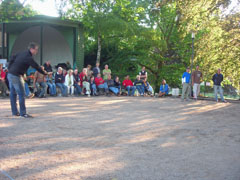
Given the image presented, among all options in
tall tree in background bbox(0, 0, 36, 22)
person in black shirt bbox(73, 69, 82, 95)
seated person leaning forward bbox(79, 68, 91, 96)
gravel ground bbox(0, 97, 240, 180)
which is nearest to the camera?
gravel ground bbox(0, 97, 240, 180)

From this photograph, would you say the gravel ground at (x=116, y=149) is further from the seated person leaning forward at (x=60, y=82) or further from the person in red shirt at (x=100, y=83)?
the person in red shirt at (x=100, y=83)

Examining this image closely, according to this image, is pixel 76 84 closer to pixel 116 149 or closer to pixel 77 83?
pixel 77 83

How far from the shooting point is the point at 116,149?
15.7 feet

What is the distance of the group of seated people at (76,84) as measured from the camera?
14219mm

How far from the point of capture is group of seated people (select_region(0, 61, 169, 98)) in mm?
14219

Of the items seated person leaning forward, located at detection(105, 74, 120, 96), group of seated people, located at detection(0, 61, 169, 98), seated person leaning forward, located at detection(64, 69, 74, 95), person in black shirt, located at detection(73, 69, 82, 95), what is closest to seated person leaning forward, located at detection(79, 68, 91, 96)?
group of seated people, located at detection(0, 61, 169, 98)

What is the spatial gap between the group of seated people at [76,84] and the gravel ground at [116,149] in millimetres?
6741

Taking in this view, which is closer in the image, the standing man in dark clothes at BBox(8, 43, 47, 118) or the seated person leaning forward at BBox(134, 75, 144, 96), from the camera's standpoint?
the standing man in dark clothes at BBox(8, 43, 47, 118)

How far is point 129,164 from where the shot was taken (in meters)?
4.01

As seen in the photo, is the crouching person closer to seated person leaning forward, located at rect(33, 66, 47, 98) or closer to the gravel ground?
seated person leaning forward, located at rect(33, 66, 47, 98)

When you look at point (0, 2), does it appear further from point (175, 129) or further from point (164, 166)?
point (164, 166)

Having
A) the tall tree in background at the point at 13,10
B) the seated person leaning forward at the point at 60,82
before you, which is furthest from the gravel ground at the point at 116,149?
the tall tree in background at the point at 13,10

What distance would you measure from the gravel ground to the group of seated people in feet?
22.1

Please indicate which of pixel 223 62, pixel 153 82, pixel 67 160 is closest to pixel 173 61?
pixel 153 82
